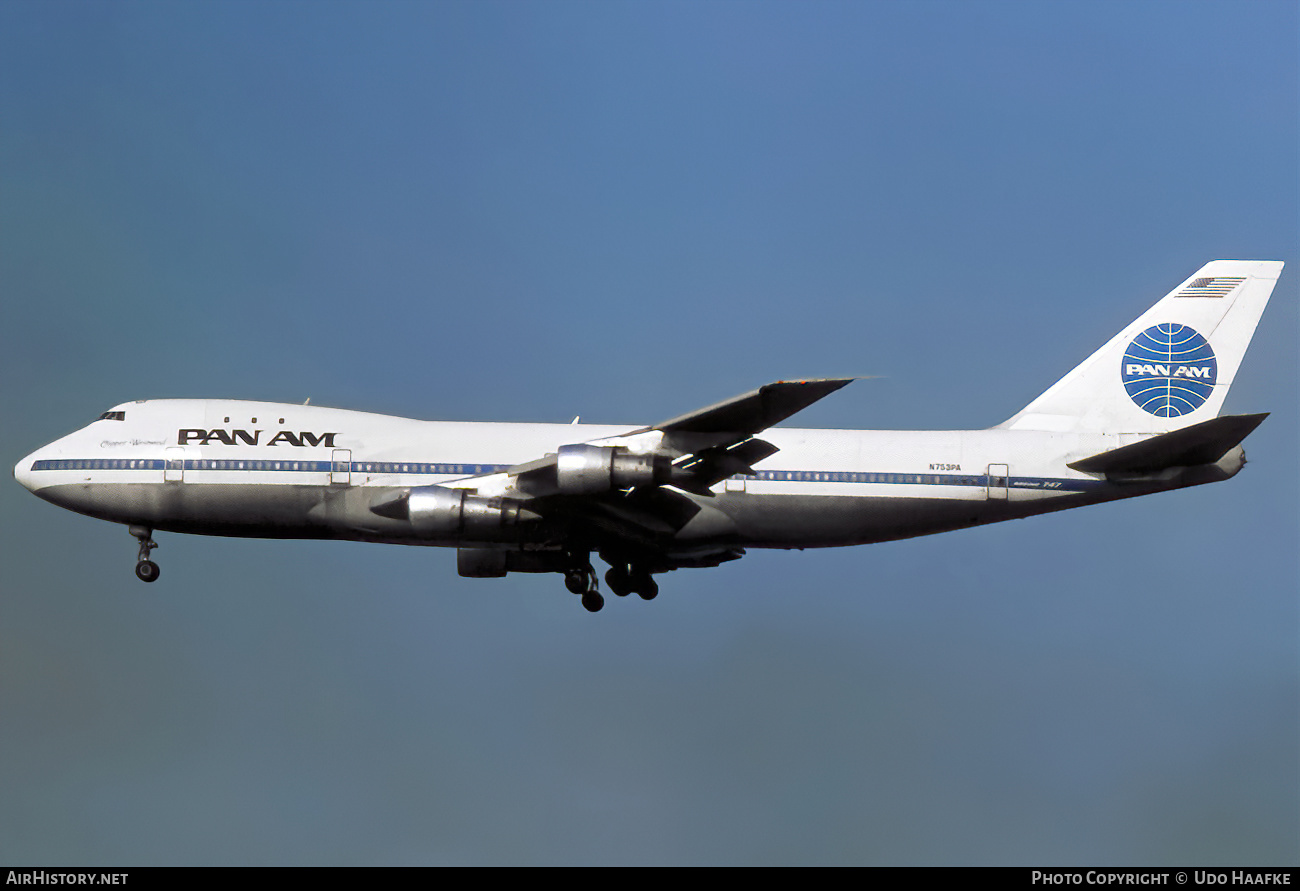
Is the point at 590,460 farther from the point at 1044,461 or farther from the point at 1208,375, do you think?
the point at 1208,375

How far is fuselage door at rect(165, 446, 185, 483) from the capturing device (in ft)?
140

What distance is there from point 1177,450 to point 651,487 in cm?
1228

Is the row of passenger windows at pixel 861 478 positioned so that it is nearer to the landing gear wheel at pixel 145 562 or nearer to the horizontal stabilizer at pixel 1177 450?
the horizontal stabilizer at pixel 1177 450

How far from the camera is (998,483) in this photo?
4175 cm

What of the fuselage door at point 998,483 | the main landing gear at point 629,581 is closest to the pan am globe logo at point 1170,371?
the fuselage door at point 998,483

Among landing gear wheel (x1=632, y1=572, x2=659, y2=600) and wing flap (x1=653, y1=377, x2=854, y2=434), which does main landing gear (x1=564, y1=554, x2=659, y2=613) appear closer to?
landing gear wheel (x1=632, y1=572, x2=659, y2=600)

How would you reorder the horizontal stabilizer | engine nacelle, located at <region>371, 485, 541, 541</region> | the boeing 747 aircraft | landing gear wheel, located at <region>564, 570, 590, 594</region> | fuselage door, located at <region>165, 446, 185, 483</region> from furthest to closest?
landing gear wheel, located at <region>564, 570, 590, 594</region> → fuselage door, located at <region>165, 446, 185, 483</region> → the boeing 747 aircraft → engine nacelle, located at <region>371, 485, 541, 541</region> → the horizontal stabilizer

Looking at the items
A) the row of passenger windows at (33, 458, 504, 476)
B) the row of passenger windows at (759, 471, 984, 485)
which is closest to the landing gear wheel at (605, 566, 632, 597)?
the row of passenger windows at (33, 458, 504, 476)

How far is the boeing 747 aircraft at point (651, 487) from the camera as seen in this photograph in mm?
40656

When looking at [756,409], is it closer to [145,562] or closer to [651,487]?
[651,487]

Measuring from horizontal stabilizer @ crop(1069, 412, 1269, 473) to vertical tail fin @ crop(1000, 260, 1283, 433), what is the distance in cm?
214

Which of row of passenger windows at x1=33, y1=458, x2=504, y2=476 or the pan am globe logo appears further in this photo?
the pan am globe logo

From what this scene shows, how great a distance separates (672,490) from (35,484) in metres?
16.5
